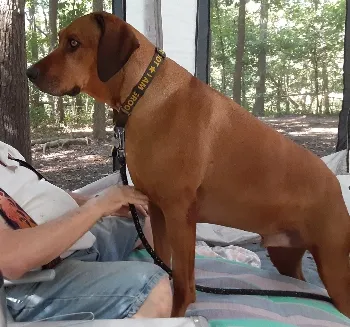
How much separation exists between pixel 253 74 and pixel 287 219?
1.99 meters

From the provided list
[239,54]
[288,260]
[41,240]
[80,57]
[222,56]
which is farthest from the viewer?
[239,54]

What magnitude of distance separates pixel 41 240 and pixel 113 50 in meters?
0.58

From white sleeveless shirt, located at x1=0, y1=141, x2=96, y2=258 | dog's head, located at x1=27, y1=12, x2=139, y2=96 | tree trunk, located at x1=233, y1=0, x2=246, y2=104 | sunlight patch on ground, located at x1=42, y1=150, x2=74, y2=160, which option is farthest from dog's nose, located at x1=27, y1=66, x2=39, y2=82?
sunlight patch on ground, located at x1=42, y1=150, x2=74, y2=160

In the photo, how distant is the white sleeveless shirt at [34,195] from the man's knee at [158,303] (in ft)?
1.08

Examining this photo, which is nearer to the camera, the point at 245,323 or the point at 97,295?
the point at 97,295

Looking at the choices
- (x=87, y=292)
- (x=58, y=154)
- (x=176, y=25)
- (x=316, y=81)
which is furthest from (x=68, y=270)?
(x=316, y=81)

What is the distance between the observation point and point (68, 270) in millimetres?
1396

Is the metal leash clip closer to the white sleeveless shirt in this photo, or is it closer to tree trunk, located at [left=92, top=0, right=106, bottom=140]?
the white sleeveless shirt

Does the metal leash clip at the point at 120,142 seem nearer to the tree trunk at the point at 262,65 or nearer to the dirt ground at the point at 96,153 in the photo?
the dirt ground at the point at 96,153

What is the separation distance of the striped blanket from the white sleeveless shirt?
18.6 inches

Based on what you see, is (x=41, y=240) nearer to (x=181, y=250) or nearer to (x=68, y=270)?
(x=68, y=270)

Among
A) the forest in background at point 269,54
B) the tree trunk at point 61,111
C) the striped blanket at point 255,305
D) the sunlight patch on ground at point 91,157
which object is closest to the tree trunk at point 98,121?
the forest in background at point 269,54

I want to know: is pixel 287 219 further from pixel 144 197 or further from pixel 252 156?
pixel 144 197

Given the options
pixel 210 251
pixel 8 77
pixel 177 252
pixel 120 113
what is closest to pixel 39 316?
pixel 177 252
